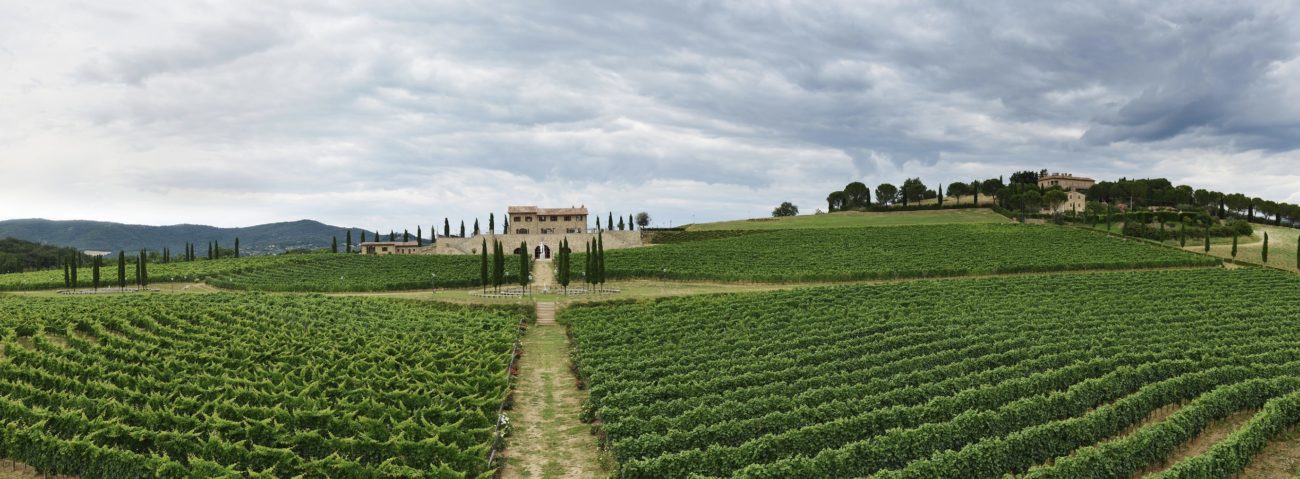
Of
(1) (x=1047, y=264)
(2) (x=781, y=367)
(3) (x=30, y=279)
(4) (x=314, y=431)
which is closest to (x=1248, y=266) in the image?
(1) (x=1047, y=264)

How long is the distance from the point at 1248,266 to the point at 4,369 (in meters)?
82.6

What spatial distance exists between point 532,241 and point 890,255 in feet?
134

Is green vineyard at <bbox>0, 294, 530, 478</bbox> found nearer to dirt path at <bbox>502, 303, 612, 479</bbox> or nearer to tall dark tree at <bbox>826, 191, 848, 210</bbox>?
dirt path at <bbox>502, 303, 612, 479</bbox>

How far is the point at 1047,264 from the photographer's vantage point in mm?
61375

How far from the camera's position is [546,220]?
96125 mm

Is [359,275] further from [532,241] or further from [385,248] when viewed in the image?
[385,248]

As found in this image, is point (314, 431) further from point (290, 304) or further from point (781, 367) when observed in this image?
point (290, 304)

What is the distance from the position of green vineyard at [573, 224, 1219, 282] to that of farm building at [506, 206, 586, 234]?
19367mm

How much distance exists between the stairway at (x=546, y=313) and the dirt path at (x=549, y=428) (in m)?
8.55

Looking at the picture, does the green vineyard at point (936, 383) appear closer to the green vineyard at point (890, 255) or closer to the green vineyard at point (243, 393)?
the green vineyard at point (243, 393)

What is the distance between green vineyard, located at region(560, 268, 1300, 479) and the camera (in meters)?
18.1

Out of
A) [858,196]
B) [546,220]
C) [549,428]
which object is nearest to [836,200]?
[858,196]

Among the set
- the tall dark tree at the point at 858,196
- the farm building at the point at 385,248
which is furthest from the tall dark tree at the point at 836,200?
the farm building at the point at 385,248

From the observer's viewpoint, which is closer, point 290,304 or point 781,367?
point 781,367
